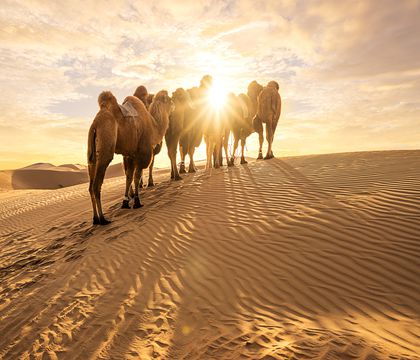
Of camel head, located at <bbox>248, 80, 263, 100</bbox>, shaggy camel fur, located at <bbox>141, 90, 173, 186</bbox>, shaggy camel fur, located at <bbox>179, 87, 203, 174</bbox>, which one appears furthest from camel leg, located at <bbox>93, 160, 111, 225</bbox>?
camel head, located at <bbox>248, 80, 263, 100</bbox>

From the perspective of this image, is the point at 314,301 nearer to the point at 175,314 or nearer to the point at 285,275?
the point at 285,275

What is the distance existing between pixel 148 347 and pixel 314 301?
170cm

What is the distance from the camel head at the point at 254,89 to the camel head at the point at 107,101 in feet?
25.0

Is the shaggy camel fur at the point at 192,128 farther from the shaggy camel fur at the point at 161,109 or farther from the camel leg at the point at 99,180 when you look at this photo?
the camel leg at the point at 99,180

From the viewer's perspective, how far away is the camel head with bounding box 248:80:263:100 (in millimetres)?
13195

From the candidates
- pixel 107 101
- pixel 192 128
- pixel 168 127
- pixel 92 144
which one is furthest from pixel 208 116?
pixel 92 144

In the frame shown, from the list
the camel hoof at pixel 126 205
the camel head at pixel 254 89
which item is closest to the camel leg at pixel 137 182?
the camel hoof at pixel 126 205

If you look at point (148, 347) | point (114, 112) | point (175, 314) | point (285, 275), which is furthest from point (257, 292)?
point (114, 112)

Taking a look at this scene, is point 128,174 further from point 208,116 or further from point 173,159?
point 208,116

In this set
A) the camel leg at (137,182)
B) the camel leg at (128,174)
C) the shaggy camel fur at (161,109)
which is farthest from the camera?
the shaggy camel fur at (161,109)

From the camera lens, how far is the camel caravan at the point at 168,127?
6.57m

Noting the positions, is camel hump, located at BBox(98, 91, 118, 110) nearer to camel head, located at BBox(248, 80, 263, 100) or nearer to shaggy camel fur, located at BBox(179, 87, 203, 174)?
shaggy camel fur, located at BBox(179, 87, 203, 174)

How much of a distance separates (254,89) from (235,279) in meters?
10.6

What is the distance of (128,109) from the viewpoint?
717 centimetres
